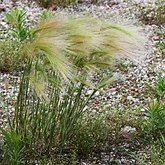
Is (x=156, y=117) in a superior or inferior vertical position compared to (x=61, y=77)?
inferior

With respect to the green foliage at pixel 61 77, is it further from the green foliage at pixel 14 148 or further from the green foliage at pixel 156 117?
the green foliage at pixel 156 117

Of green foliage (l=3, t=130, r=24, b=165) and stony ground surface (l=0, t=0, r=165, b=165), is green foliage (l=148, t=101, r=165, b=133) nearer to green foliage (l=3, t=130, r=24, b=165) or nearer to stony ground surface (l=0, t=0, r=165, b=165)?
stony ground surface (l=0, t=0, r=165, b=165)

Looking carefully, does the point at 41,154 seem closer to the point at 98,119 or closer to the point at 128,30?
the point at 98,119

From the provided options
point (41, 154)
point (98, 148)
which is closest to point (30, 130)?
point (41, 154)

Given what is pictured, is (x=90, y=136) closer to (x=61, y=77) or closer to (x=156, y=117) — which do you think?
(x=156, y=117)

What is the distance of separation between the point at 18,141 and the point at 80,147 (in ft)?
2.03

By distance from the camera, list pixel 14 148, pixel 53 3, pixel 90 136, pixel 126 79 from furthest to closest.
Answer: pixel 53 3 < pixel 126 79 < pixel 90 136 < pixel 14 148

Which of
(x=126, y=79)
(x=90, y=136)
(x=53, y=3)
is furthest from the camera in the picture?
(x=53, y=3)

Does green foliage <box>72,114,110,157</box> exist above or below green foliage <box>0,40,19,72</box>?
below

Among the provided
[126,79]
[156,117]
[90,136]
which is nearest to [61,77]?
[90,136]

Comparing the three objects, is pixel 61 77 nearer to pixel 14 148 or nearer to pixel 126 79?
pixel 14 148

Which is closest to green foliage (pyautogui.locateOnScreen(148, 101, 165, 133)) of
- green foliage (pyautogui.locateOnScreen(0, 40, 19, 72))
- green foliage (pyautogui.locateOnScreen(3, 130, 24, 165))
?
green foliage (pyautogui.locateOnScreen(3, 130, 24, 165))

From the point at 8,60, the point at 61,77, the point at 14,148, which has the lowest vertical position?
the point at 8,60

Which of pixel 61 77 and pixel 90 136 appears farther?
pixel 90 136
